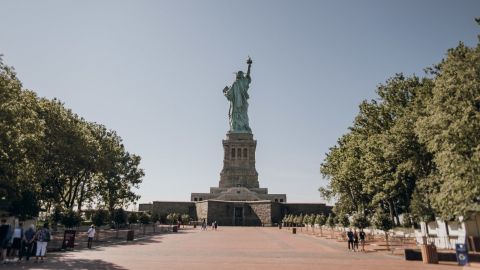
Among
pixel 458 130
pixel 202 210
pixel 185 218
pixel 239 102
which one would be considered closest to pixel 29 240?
pixel 458 130

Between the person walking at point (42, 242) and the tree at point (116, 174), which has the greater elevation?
the tree at point (116, 174)

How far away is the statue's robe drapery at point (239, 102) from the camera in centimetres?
8474

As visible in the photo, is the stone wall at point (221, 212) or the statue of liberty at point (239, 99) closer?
the stone wall at point (221, 212)

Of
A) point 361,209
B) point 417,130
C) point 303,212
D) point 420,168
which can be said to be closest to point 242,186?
point 303,212

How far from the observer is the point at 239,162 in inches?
3157

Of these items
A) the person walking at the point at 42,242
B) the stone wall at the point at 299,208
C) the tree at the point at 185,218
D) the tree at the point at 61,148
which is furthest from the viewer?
the stone wall at the point at 299,208

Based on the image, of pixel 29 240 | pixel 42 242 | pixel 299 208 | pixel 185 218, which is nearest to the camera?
pixel 42 242

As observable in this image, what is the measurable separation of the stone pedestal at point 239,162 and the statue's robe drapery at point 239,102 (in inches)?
127

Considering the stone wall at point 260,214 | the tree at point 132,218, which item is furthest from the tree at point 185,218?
the stone wall at point 260,214

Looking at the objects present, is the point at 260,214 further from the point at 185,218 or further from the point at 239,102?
the point at 239,102

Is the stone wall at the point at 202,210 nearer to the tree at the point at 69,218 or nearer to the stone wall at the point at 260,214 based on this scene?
the stone wall at the point at 260,214

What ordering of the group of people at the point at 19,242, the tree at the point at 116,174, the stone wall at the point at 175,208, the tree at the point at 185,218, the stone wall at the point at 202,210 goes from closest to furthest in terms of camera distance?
the group of people at the point at 19,242 → the tree at the point at 116,174 → the stone wall at the point at 202,210 → the tree at the point at 185,218 → the stone wall at the point at 175,208

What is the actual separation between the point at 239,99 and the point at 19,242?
231 ft

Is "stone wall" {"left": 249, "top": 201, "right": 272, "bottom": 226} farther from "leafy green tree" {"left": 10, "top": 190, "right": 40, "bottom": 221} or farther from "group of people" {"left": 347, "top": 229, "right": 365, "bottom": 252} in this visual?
"leafy green tree" {"left": 10, "top": 190, "right": 40, "bottom": 221}
